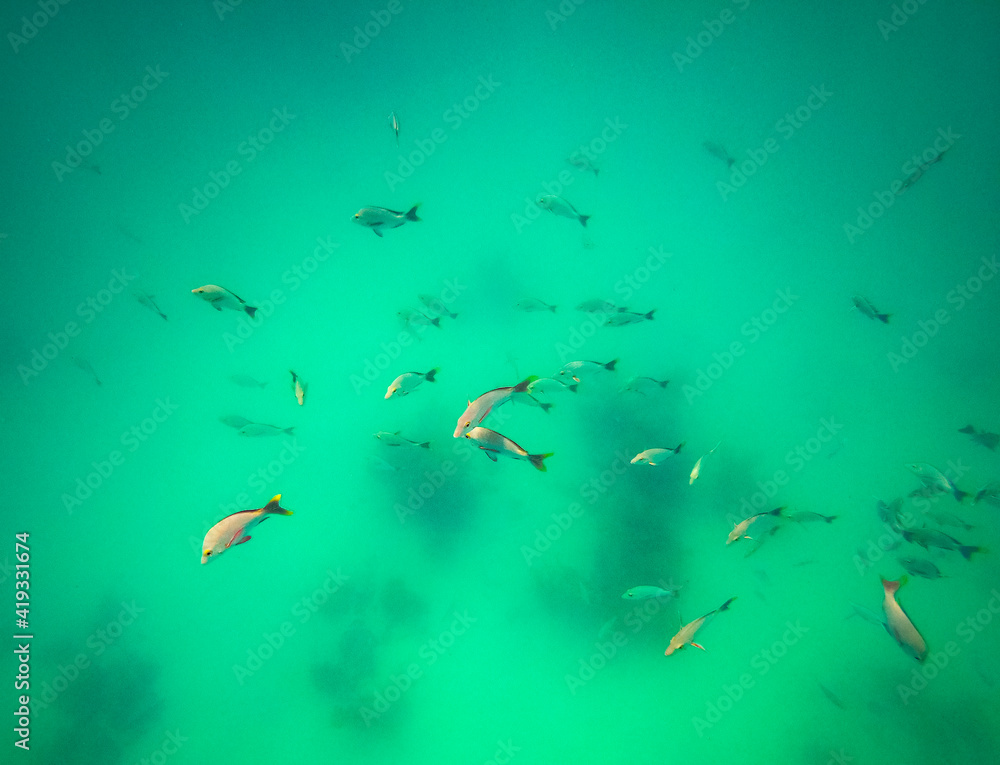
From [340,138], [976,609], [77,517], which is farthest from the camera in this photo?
[340,138]

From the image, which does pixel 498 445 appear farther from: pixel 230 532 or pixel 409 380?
pixel 409 380

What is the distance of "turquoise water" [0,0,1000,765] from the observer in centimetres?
657

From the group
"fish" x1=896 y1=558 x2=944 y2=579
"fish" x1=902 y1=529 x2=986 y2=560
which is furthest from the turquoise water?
"fish" x1=902 y1=529 x2=986 y2=560

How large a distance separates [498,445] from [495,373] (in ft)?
20.7

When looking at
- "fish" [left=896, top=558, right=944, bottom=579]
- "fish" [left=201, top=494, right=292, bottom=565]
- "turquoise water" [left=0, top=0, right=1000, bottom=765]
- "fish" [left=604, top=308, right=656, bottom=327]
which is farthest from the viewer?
"turquoise water" [left=0, top=0, right=1000, bottom=765]

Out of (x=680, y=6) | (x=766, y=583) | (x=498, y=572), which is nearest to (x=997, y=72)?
(x=680, y=6)

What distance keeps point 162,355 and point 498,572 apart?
891 centimetres

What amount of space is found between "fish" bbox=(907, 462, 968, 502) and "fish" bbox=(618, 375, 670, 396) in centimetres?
271

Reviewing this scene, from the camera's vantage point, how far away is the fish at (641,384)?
568 centimetres

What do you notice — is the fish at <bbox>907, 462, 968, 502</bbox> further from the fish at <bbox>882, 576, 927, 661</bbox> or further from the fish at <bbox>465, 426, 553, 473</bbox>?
the fish at <bbox>465, 426, 553, 473</bbox>

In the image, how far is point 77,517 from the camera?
8219 mm

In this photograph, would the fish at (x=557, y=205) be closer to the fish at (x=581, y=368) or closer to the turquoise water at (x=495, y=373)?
Answer: the fish at (x=581, y=368)

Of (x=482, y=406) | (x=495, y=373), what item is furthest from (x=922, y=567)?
(x=495, y=373)

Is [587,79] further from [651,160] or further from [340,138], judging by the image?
[340,138]
